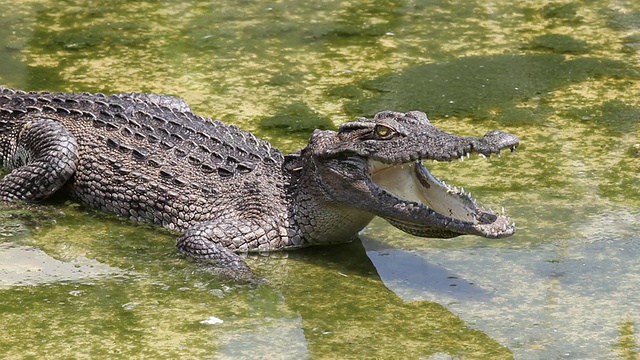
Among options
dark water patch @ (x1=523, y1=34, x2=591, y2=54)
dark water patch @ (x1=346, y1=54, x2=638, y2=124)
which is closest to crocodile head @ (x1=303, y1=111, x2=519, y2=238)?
dark water patch @ (x1=346, y1=54, x2=638, y2=124)

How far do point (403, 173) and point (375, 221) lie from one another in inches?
24.1

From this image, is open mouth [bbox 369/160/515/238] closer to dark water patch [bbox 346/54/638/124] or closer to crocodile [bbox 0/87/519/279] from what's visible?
crocodile [bbox 0/87/519/279]

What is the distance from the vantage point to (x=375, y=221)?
20.5 ft

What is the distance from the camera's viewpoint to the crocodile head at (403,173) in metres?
5.33

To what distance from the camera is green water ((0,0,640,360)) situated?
485 centimetres

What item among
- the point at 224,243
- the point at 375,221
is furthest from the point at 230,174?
the point at 375,221

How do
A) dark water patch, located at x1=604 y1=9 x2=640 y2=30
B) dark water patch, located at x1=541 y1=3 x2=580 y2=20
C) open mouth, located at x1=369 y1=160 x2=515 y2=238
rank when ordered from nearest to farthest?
1. open mouth, located at x1=369 y1=160 x2=515 y2=238
2. dark water patch, located at x1=604 y1=9 x2=640 y2=30
3. dark water patch, located at x1=541 y1=3 x2=580 y2=20

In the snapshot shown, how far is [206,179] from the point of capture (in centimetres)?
611

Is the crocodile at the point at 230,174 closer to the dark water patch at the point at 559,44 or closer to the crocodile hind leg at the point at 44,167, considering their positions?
the crocodile hind leg at the point at 44,167

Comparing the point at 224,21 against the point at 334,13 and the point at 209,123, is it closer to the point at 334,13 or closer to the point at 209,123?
the point at 334,13

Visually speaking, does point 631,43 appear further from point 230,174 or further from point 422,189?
point 230,174

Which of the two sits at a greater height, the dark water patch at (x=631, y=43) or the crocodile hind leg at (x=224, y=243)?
the crocodile hind leg at (x=224, y=243)

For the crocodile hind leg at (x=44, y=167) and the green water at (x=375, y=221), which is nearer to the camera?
the green water at (x=375, y=221)

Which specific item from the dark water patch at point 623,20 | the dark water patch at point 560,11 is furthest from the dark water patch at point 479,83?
the dark water patch at point 560,11
